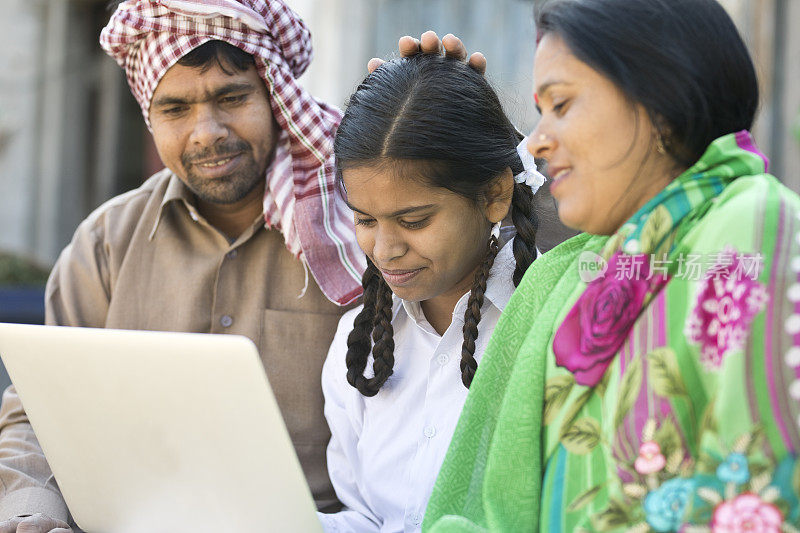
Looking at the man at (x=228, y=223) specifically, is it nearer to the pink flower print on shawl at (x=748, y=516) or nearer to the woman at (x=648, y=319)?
the woman at (x=648, y=319)

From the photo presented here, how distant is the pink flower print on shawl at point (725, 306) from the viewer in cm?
130

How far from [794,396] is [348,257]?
56.8 inches

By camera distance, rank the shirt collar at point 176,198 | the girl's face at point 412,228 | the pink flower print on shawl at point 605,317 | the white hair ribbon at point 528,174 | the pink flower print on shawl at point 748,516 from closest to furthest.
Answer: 1. the pink flower print on shawl at point 748,516
2. the pink flower print on shawl at point 605,317
3. the girl's face at point 412,228
4. the white hair ribbon at point 528,174
5. the shirt collar at point 176,198

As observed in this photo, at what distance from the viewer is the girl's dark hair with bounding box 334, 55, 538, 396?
2045 mm

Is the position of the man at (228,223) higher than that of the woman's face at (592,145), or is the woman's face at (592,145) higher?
the woman's face at (592,145)

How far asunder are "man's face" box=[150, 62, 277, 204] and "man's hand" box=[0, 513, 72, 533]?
97cm

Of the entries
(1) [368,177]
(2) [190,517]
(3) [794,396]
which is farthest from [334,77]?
(3) [794,396]

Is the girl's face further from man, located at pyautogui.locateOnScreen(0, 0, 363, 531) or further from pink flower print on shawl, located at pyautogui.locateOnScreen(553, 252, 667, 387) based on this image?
pink flower print on shawl, located at pyautogui.locateOnScreen(553, 252, 667, 387)

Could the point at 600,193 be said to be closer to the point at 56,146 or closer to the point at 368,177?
the point at 368,177

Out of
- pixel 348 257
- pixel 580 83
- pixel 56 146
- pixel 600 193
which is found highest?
pixel 580 83

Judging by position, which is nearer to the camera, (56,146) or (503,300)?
(503,300)

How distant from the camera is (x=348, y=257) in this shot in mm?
2512

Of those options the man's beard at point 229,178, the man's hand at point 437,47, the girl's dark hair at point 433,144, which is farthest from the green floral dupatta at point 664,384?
the man's beard at point 229,178

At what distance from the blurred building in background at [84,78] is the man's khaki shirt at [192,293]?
364 centimetres
